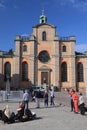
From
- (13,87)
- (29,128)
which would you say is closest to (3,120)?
(29,128)

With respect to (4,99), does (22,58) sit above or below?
above

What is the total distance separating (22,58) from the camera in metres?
71.2

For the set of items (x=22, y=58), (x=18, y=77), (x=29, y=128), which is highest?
(x=22, y=58)

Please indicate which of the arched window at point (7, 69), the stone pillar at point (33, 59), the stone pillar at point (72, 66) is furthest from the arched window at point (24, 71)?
the stone pillar at point (72, 66)

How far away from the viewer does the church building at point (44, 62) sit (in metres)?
70.2

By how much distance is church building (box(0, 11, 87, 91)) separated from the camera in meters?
70.2

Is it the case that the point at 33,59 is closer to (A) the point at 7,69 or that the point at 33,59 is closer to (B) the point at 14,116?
(A) the point at 7,69

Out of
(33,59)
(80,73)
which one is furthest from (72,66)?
(33,59)

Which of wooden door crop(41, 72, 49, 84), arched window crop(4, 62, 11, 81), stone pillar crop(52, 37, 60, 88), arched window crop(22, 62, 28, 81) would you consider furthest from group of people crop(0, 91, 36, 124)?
arched window crop(4, 62, 11, 81)

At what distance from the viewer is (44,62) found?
72.0m

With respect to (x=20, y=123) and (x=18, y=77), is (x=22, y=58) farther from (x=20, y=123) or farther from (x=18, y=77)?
(x=20, y=123)

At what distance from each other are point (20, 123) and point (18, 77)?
177ft

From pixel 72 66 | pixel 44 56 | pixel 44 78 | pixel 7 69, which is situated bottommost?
pixel 44 78

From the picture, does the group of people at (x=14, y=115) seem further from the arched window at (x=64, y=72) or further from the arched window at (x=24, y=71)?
the arched window at (x=64, y=72)
